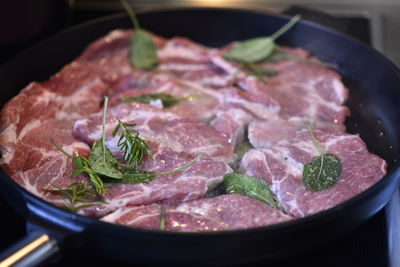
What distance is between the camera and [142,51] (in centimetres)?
210

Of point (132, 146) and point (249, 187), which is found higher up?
point (132, 146)

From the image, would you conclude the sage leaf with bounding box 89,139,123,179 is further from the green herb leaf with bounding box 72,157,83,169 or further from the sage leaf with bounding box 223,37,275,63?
the sage leaf with bounding box 223,37,275,63

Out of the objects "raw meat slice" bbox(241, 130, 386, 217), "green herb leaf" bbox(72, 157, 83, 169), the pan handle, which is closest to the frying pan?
the pan handle

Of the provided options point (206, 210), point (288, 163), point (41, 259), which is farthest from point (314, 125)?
point (41, 259)

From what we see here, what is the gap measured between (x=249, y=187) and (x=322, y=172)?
0.23 meters

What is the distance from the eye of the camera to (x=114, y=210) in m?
1.40

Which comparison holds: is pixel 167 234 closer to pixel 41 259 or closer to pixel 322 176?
pixel 41 259

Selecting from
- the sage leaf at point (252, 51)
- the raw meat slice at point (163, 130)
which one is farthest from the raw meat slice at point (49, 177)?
the sage leaf at point (252, 51)

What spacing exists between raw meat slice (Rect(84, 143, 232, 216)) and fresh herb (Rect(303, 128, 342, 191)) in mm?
240

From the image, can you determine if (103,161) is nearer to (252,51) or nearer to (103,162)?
(103,162)

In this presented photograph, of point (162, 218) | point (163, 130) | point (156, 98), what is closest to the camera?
point (162, 218)

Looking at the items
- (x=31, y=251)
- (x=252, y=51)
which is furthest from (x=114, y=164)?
(x=252, y=51)

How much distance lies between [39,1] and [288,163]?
1.20 meters

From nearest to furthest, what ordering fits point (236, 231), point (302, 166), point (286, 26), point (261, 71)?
point (236, 231), point (302, 166), point (261, 71), point (286, 26)
